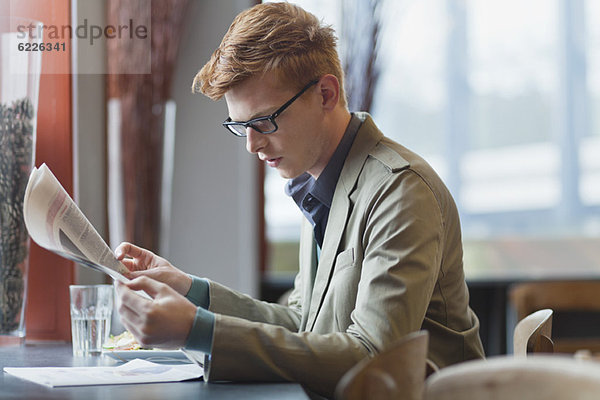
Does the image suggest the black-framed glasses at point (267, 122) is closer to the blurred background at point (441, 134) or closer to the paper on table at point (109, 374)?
the paper on table at point (109, 374)

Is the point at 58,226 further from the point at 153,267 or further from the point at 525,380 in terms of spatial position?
the point at 525,380

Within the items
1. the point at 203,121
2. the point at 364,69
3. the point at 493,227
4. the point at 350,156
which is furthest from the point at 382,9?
the point at 350,156

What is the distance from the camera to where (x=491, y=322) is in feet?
12.7

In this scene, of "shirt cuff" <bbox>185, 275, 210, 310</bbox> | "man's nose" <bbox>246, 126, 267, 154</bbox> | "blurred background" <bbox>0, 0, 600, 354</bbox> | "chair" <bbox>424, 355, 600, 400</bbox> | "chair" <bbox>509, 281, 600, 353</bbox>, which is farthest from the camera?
"chair" <bbox>509, 281, 600, 353</bbox>

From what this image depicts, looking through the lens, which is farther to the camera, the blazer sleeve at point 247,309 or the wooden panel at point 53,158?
the wooden panel at point 53,158

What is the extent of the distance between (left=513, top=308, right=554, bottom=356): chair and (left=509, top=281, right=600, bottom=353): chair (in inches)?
63.7

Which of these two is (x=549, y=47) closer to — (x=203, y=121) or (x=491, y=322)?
(x=491, y=322)

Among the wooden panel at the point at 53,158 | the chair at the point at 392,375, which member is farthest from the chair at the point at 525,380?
the wooden panel at the point at 53,158

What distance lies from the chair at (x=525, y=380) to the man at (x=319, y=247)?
473 mm

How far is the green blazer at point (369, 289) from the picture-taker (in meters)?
1.36

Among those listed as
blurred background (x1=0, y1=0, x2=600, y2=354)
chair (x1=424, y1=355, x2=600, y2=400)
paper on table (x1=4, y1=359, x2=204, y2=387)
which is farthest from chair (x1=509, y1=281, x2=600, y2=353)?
chair (x1=424, y1=355, x2=600, y2=400)

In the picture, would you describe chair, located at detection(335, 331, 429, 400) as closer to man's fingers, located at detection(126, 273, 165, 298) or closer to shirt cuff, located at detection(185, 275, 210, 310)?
man's fingers, located at detection(126, 273, 165, 298)

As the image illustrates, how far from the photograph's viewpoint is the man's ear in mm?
1733

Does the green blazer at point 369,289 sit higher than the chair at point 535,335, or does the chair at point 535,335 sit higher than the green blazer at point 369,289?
the green blazer at point 369,289
